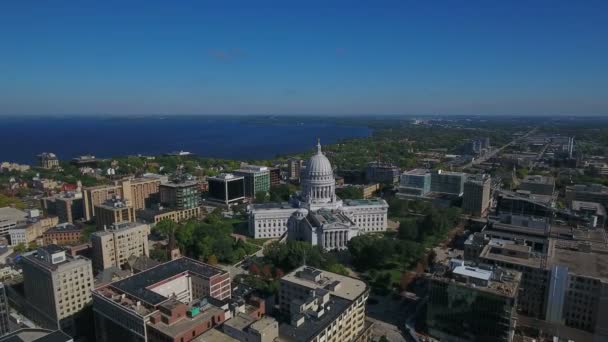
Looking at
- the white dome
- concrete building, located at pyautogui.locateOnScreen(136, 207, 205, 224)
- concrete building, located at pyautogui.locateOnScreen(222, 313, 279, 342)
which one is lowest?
concrete building, located at pyautogui.locateOnScreen(136, 207, 205, 224)

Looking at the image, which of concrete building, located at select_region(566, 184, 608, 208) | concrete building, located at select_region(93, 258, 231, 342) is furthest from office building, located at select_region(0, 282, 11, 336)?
concrete building, located at select_region(566, 184, 608, 208)

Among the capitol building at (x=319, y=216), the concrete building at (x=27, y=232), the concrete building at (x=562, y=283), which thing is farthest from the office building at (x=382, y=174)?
A: the concrete building at (x=27, y=232)

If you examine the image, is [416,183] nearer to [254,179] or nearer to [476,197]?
[476,197]

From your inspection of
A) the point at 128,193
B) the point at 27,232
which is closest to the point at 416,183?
the point at 128,193

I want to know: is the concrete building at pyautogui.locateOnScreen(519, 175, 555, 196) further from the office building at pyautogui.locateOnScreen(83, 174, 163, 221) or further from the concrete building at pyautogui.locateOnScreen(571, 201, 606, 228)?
the office building at pyautogui.locateOnScreen(83, 174, 163, 221)

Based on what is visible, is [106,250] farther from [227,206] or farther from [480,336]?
[480,336]

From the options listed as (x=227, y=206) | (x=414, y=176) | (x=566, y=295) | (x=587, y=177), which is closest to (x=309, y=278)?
(x=566, y=295)
